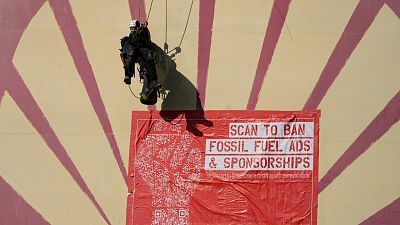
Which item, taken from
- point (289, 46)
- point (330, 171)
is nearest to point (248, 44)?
point (289, 46)

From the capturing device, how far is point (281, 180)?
10.9 metres

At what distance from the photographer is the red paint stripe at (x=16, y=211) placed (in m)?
11.2

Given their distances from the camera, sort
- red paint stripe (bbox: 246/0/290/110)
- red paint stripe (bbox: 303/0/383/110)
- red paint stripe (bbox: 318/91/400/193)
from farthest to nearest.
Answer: red paint stripe (bbox: 246/0/290/110) < red paint stripe (bbox: 303/0/383/110) < red paint stripe (bbox: 318/91/400/193)

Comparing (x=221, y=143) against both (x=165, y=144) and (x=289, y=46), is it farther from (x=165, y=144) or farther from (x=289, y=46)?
(x=289, y=46)

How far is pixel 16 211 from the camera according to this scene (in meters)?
11.2

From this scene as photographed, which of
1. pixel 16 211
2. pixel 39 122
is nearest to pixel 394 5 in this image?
pixel 39 122

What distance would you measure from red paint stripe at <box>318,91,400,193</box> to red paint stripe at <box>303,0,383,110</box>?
31.2 inches

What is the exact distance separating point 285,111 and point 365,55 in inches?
55.4

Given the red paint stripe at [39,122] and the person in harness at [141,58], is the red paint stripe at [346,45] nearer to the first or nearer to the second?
the person in harness at [141,58]

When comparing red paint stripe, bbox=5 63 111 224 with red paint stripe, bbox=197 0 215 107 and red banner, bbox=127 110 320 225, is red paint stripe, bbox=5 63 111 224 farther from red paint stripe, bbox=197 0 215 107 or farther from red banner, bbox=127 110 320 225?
red paint stripe, bbox=197 0 215 107

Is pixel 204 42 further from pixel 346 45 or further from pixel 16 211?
pixel 16 211

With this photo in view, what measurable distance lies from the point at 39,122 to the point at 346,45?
183 inches

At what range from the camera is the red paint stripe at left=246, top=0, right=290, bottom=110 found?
11.2m

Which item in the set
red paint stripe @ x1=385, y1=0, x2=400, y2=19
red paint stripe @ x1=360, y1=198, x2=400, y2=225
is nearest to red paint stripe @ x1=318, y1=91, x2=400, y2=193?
red paint stripe @ x1=360, y1=198, x2=400, y2=225
